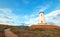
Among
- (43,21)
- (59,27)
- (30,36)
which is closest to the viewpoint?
(30,36)

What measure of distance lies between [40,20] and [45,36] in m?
13.2

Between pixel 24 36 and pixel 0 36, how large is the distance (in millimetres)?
2000

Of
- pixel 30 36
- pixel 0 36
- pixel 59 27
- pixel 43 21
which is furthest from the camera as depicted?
pixel 43 21

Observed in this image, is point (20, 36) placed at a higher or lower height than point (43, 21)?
lower

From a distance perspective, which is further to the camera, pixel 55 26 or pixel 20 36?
pixel 55 26

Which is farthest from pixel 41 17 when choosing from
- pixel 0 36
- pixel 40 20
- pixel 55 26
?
pixel 0 36

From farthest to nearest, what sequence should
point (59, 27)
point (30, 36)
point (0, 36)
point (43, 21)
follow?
1. point (43, 21)
2. point (59, 27)
3. point (0, 36)
4. point (30, 36)

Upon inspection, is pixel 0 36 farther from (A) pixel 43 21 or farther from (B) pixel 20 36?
(A) pixel 43 21

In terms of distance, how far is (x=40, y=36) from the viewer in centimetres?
782

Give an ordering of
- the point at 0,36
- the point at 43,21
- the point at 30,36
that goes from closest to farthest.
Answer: the point at 30,36 < the point at 0,36 < the point at 43,21

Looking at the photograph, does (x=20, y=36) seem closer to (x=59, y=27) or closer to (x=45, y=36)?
(x=45, y=36)

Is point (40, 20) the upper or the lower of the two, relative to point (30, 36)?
upper

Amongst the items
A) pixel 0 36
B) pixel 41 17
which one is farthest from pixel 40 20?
pixel 0 36

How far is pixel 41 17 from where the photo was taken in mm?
21031
